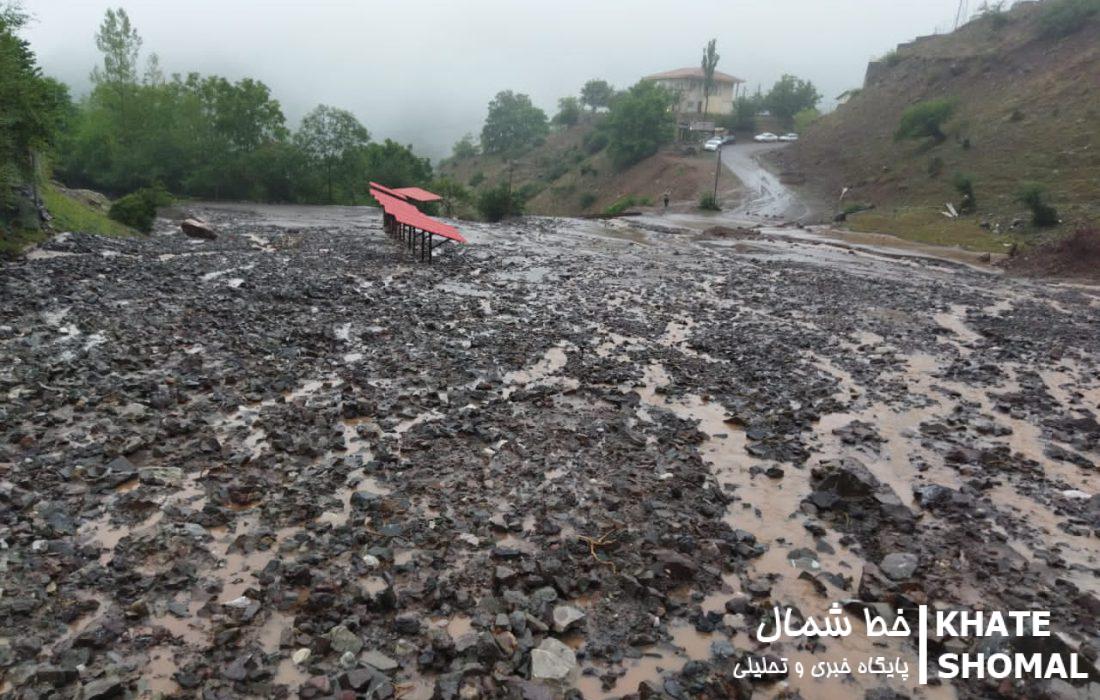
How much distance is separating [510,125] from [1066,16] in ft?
244

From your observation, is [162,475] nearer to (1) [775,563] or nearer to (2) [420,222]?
(1) [775,563]

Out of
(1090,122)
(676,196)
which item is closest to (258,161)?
(676,196)

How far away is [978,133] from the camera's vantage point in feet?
158

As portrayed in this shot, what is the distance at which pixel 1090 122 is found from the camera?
41062 millimetres

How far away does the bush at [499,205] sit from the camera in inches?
1973


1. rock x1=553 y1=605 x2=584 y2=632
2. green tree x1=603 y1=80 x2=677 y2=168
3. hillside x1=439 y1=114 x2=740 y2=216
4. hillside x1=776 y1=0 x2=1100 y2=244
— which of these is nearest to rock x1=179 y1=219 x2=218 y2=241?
rock x1=553 y1=605 x2=584 y2=632

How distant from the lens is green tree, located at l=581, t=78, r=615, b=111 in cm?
11631

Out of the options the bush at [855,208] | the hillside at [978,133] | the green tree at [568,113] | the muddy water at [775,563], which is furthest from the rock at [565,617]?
the green tree at [568,113]

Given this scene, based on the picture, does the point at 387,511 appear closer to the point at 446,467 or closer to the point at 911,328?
the point at 446,467

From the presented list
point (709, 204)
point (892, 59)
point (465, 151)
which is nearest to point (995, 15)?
point (892, 59)

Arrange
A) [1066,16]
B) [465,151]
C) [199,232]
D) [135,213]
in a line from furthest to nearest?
[465,151]
[1066,16]
[135,213]
[199,232]

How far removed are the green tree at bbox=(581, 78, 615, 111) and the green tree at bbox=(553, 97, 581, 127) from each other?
128 inches

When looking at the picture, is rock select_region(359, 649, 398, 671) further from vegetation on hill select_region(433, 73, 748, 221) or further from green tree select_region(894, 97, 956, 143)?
green tree select_region(894, 97, 956, 143)

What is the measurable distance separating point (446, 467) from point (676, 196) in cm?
5656
